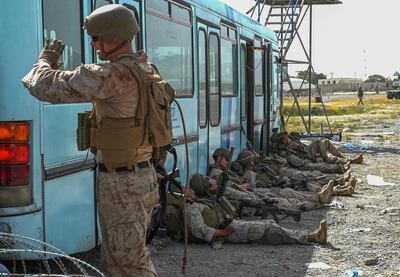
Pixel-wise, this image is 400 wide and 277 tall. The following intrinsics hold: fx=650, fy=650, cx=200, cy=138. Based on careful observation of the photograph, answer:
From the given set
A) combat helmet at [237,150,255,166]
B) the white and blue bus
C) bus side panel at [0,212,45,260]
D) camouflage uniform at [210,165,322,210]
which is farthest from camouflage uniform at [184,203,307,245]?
combat helmet at [237,150,255,166]

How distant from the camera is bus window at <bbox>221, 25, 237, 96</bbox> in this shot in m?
9.43

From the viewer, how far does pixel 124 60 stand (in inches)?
136

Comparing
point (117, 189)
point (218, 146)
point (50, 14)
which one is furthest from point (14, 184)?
point (218, 146)

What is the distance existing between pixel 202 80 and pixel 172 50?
1.21 metres

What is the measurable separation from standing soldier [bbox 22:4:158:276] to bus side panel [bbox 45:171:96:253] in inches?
30.3

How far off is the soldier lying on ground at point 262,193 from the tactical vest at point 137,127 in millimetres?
3916

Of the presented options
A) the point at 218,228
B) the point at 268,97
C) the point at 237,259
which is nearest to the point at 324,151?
the point at 268,97

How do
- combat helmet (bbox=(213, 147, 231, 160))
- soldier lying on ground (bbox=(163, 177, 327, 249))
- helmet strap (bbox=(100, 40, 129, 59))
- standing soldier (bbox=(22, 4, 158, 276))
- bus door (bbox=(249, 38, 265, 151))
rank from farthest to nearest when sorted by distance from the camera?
bus door (bbox=(249, 38, 265, 151))
combat helmet (bbox=(213, 147, 231, 160))
soldier lying on ground (bbox=(163, 177, 327, 249))
helmet strap (bbox=(100, 40, 129, 59))
standing soldier (bbox=(22, 4, 158, 276))

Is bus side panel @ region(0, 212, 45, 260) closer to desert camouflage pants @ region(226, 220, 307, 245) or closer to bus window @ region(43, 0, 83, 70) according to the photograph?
bus window @ region(43, 0, 83, 70)

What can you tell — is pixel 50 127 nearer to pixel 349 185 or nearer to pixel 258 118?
pixel 349 185

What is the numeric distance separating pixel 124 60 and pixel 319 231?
11.6ft

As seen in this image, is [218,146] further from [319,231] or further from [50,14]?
[50,14]

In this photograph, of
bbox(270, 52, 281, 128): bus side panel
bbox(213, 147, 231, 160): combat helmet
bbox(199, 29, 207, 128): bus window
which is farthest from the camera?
bbox(270, 52, 281, 128): bus side panel

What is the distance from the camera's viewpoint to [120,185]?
352cm
